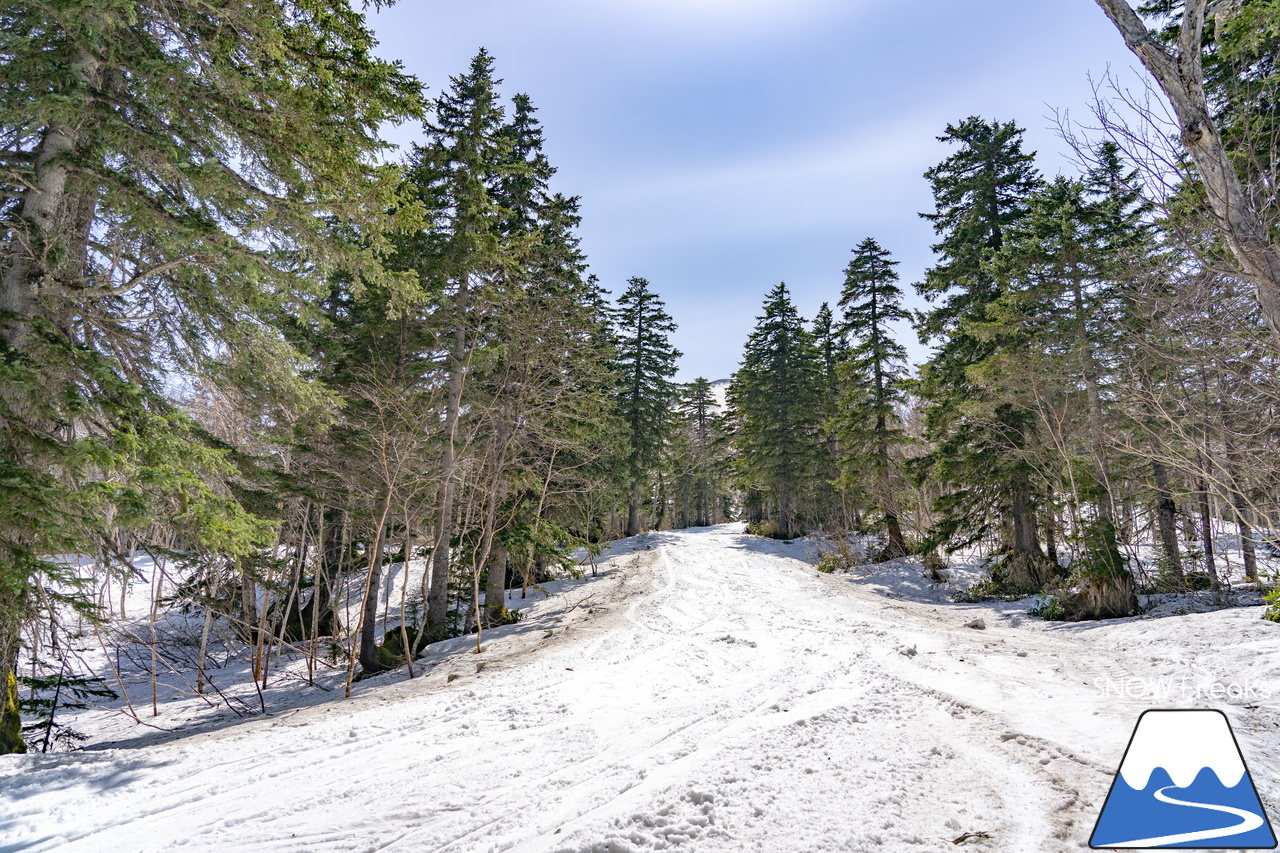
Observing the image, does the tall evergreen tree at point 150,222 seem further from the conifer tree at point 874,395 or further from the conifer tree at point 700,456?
the conifer tree at point 700,456

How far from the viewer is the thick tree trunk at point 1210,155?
149 inches

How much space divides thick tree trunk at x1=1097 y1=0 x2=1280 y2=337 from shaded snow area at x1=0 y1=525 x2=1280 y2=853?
10.1ft

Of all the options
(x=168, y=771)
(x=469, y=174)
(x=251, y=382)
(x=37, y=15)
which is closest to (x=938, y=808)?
(x=168, y=771)

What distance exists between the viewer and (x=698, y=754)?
400 centimetres

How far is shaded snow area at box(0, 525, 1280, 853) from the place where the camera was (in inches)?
118

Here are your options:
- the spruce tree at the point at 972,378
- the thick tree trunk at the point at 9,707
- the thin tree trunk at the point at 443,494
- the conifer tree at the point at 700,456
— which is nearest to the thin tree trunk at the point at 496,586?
the thin tree trunk at the point at 443,494

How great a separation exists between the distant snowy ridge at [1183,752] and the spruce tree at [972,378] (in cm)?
1070

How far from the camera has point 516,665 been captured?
771 cm

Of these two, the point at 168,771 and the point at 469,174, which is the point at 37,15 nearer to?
the point at 168,771

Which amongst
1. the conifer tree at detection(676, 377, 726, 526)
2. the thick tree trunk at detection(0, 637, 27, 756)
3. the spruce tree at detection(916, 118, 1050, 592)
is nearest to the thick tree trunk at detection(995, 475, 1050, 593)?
the spruce tree at detection(916, 118, 1050, 592)

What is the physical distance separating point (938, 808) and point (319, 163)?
7231mm

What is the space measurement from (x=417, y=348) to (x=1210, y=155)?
1185cm

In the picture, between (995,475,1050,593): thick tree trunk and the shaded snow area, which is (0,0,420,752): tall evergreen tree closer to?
the shaded snow area

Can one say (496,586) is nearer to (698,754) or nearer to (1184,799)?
(698,754)
